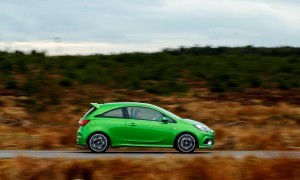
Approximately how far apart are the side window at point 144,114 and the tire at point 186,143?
871mm

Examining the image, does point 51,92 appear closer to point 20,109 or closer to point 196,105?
point 20,109

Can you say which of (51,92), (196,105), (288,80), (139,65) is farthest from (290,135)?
(139,65)

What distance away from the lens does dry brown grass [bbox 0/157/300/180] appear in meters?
16.0

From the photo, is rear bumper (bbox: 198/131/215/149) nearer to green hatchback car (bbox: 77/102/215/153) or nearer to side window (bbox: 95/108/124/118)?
green hatchback car (bbox: 77/102/215/153)

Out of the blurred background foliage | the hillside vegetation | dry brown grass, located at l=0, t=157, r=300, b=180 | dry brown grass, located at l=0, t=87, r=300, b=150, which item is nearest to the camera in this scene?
dry brown grass, located at l=0, t=157, r=300, b=180

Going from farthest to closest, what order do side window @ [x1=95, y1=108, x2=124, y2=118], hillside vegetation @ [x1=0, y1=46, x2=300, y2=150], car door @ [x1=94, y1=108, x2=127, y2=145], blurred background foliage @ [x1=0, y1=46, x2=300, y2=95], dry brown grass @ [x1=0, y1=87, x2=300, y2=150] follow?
1. blurred background foliage @ [x1=0, y1=46, x2=300, y2=95]
2. hillside vegetation @ [x1=0, y1=46, x2=300, y2=150]
3. dry brown grass @ [x1=0, y1=87, x2=300, y2=150]
4. side window @ [x1=95, y1=108, x2=124, y2=118]
5. car door @ [x1=94, y1=108, x2=127, y2=145]

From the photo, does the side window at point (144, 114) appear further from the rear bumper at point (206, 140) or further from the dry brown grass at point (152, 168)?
the dry brown grass at point (152, 168)

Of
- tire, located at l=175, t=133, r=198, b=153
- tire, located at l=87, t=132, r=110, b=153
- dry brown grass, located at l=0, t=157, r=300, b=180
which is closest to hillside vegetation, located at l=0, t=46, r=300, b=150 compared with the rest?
tire, located at l=87, t=132, r=110, b=153

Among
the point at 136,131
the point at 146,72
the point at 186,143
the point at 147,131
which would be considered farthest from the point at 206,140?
the point at 146,72

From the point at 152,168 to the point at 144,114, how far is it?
4.85 metres

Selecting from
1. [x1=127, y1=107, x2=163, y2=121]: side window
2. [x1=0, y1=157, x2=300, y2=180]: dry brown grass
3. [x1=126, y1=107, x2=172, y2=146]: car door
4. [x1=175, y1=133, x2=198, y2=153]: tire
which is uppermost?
[x1=127, y1=107, x2=163, y2=121]: side window

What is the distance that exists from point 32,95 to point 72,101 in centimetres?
232

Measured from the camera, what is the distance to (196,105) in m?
37.4

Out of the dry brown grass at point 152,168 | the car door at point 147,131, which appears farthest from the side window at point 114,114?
the dry brown grass at point 152,168
